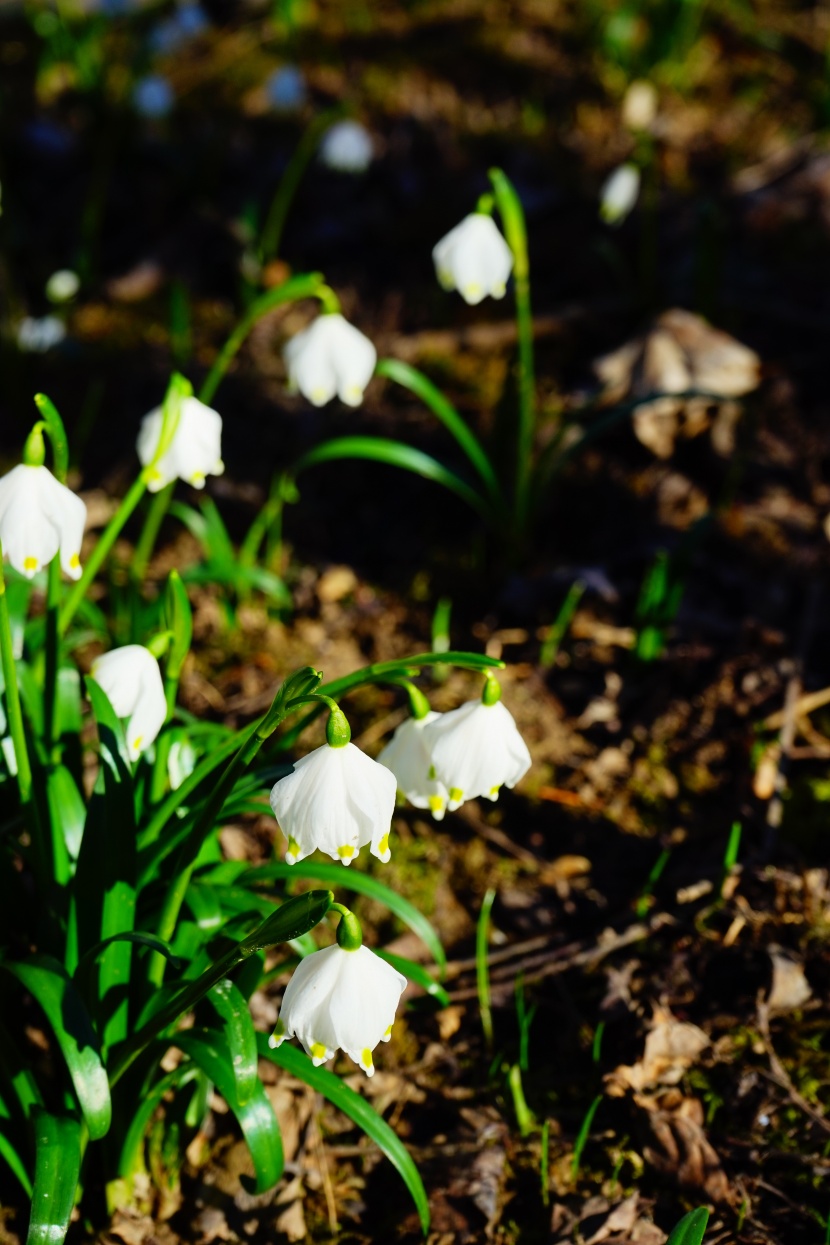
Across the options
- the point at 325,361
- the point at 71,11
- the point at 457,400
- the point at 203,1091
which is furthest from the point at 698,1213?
the point at 71,11

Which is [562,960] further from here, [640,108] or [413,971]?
[640,108]

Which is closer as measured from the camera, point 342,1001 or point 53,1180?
point 342,1001

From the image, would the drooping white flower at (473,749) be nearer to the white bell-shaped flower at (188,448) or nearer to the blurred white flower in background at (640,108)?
the white bell-shaped flower at (188,448)

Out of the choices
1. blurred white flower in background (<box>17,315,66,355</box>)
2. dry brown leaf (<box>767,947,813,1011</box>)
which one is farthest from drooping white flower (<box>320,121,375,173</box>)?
dry brown leaf (<box>767,947,813,1011</box>)

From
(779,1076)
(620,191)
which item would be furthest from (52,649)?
(620,191)

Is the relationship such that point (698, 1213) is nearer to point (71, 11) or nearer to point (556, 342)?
point (556, 342)
